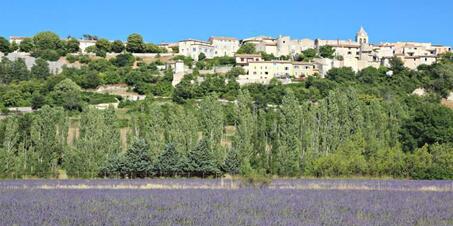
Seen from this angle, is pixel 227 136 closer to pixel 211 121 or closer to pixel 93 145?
pixel 211 121

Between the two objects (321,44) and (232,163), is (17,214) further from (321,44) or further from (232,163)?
(321,44)

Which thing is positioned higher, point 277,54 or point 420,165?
point 277,54

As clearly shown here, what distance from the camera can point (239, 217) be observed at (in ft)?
36.0

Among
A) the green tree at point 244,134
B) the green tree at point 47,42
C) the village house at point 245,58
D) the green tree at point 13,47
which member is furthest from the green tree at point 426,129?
the green tree at point 13,47

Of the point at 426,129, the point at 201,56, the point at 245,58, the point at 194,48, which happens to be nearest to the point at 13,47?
the point at 194,48

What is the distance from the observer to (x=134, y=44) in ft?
360

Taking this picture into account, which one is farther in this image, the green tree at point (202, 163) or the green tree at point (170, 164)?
the green tree at point (202, 163)

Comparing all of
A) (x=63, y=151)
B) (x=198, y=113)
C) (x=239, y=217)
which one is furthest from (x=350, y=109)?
(x=239, y=217)

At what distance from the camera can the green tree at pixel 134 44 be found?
110 m

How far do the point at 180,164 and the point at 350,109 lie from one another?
14.3 metres

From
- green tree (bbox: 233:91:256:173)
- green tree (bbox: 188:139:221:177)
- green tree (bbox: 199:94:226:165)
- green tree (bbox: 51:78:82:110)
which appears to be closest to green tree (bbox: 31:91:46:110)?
green tree (bbox: 51:78:82:110)

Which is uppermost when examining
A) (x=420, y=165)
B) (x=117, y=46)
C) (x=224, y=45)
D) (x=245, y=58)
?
(x=224, y=45)

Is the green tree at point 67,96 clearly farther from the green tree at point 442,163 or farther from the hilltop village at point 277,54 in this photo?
the green tree at point 442,163

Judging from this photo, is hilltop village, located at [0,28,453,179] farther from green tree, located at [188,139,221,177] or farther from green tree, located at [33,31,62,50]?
green tree, located at [33,31,62,50]
